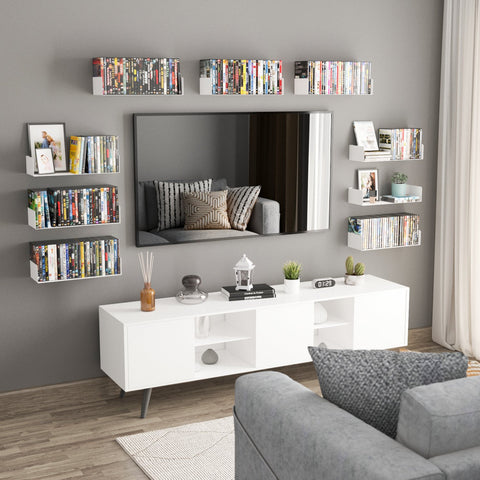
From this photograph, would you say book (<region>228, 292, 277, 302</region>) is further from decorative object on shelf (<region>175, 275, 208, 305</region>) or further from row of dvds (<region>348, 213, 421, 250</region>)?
row of dvds (<region>348, 213, 421, 250</region>)

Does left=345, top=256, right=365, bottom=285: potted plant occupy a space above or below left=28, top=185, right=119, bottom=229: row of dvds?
below

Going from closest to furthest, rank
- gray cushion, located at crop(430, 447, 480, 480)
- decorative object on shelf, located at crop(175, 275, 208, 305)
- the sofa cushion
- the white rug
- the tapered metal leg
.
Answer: gray cushion, located at crop(430, 447, 480, 480)
the sofa cushion
the white rug
the tapered metal leg
decorative object on shelf, located at crop(175, 275, 208, 305)

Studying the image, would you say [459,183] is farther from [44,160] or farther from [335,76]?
[44,160]

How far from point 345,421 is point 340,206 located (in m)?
2.88

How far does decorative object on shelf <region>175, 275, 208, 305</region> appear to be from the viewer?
14.2 feet

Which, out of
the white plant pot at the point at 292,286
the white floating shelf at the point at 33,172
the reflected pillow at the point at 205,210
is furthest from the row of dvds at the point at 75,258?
the white plant pot at the point at 292,286

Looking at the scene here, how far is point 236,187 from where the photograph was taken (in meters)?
4.63

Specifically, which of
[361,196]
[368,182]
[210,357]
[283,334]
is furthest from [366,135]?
[210,357]

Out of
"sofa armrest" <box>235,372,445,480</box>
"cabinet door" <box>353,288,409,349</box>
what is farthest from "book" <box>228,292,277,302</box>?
"sofa armrest" <box>235,372,445,480</box>

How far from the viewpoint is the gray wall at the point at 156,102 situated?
4.09 metres

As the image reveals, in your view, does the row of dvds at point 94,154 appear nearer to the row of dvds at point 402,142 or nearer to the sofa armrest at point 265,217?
the sofa armrest at point 265,217

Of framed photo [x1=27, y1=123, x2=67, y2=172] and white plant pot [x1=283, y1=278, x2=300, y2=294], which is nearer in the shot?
framed photo [x1=27, y1=123, x2=67, y2=172]

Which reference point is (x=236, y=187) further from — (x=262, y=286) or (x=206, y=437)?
(x=206, y=437)

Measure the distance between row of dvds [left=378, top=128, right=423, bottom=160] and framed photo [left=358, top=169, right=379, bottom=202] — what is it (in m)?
0.18
